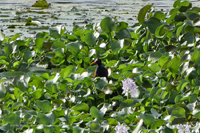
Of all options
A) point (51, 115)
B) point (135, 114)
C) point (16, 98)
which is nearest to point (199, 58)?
point (135, 114)

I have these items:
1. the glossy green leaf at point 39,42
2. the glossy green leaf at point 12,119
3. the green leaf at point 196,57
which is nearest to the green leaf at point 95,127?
the glossy green leaf at point 12,119

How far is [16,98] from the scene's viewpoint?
2703 mm

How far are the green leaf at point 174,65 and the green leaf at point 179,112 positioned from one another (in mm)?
643

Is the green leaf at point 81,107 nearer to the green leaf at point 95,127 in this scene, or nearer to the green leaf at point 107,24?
the green leaf at point 95,127

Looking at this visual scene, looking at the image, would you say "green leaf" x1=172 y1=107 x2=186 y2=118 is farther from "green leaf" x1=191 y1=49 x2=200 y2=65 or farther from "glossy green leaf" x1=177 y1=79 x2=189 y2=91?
"green leaf" x1=191 y1=49 x2=200 y2=65

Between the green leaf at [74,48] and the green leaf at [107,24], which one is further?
the green leaf at [107,24]

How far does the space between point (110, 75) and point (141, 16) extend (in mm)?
962

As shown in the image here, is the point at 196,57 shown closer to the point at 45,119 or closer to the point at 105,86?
the point at 105,86

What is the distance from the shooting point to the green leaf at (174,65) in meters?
2.76

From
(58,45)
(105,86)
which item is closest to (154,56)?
(105,86)

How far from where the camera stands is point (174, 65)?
278cm

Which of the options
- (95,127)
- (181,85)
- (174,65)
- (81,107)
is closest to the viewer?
(95,127)

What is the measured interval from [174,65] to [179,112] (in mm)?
660

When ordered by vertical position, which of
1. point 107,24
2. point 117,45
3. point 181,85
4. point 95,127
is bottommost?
point 95,127
